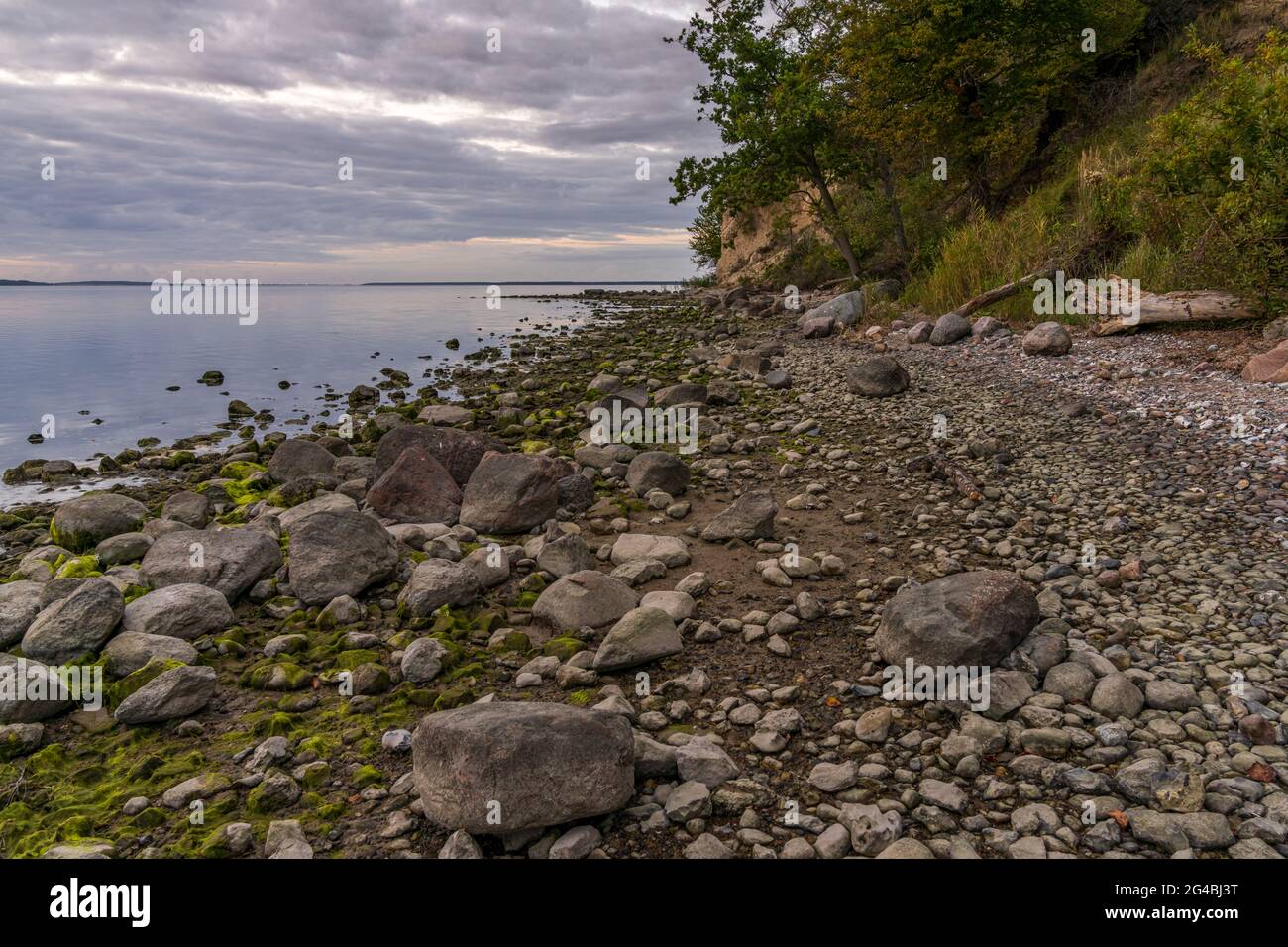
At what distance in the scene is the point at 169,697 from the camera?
198 inches

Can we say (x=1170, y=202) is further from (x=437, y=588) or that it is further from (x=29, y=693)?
(x=29, y=693)

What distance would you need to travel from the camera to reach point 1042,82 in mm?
22844

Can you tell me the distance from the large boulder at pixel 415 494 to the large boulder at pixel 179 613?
2596 millimetres

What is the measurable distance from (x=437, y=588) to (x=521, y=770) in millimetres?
3138

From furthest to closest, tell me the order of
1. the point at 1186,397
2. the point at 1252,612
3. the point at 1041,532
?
the point at 1186,397 → the point at 1041,532 → the point at 1252,612

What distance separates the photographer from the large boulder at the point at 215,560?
6801 mm

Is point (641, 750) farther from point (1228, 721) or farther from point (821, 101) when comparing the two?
point (821, 101)

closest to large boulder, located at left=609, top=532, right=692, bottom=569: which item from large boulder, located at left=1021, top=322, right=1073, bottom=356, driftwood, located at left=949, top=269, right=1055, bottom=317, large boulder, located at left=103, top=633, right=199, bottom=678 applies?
large boulder, located at left=103, top=633, right=199, bottom=678

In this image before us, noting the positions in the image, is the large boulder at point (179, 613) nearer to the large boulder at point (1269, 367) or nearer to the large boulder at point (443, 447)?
the large boulder at point (443, 447)

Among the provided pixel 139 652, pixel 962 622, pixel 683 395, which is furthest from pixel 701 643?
pixel 683 395

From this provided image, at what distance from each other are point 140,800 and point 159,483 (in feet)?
30.4

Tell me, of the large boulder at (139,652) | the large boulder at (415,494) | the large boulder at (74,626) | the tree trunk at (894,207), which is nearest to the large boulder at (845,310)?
the tree trunk at (894,207)

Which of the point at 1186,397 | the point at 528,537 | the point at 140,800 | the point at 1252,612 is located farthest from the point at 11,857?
the point at 1186,397

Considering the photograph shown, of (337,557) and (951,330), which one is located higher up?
(951,330)
